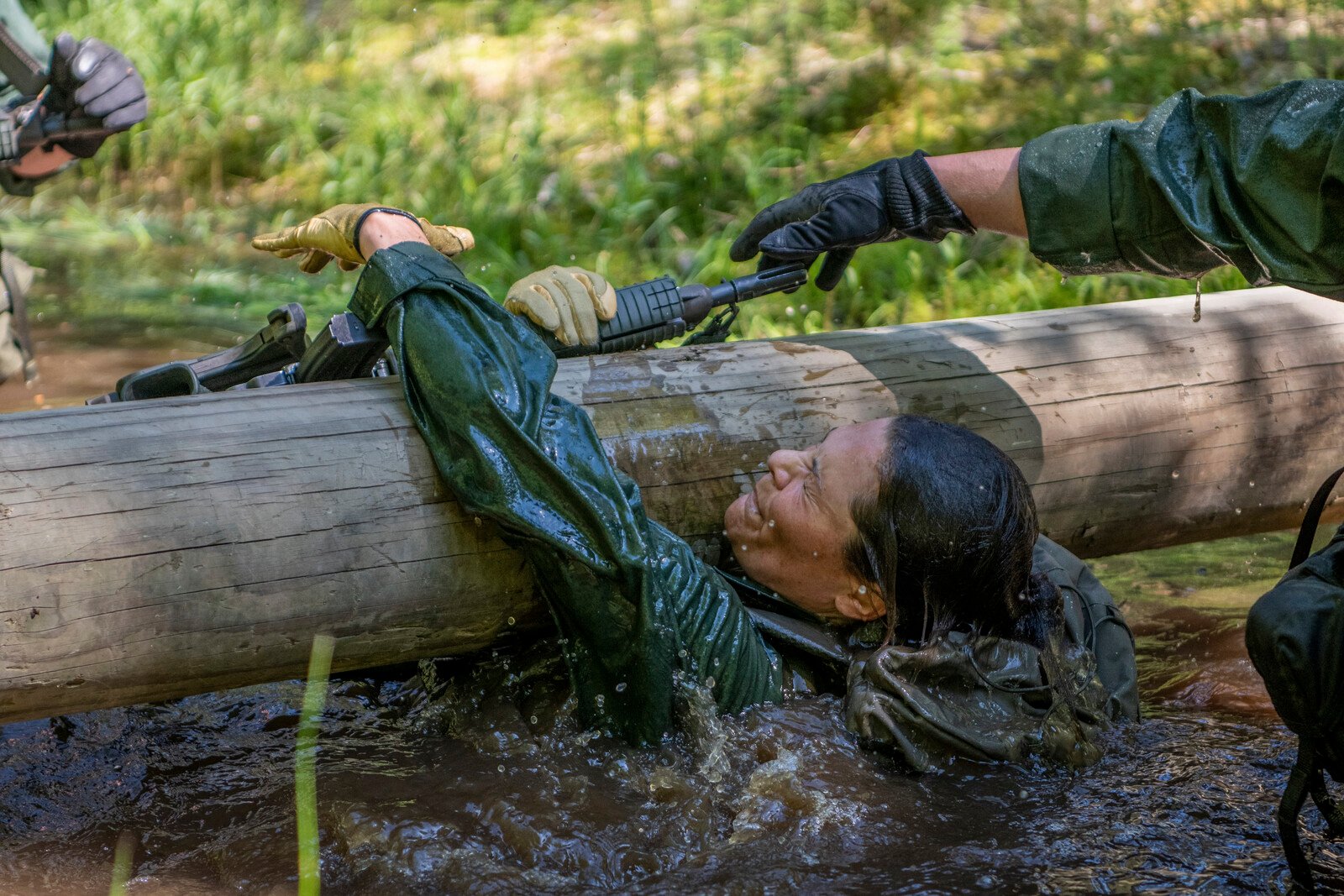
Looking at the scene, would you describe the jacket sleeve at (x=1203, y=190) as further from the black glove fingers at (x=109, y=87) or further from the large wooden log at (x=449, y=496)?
the black glove fingers at (x=109, y=87)

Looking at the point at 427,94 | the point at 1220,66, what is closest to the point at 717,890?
the point at 1220,66

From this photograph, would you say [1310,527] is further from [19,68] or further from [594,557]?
[19,68]

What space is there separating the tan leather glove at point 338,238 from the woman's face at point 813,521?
3.06ft

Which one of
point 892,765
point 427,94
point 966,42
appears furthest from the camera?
point 427,94

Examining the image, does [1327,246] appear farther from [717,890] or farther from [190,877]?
[190,877]

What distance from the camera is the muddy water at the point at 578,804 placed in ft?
6.84

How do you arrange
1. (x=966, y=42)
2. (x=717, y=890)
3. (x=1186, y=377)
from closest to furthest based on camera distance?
1. (x=717, y=890)
2. (x=1186, y=377)
3. (x=966, y=42)

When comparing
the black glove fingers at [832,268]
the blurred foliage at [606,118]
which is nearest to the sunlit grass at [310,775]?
the black glove fingers at [832,268]

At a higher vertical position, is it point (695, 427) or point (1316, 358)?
point (695, 427)

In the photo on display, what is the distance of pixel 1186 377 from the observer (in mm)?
2951

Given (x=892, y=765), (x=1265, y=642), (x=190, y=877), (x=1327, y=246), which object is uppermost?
(x=1327, y=246)

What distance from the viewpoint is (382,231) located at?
2584mm

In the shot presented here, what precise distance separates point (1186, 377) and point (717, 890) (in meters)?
1.79

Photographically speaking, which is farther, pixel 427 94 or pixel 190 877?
pixel 427 94
